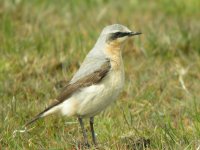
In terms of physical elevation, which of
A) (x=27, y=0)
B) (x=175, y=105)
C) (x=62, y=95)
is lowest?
(x=175, y=105)

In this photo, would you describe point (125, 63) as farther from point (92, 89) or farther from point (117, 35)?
point (92, 89)

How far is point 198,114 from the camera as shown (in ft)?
24.1

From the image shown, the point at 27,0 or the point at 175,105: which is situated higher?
the point at 27,0

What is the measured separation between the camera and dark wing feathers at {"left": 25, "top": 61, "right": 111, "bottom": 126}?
7344mm

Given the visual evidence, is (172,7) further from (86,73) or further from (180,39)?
(86,73)

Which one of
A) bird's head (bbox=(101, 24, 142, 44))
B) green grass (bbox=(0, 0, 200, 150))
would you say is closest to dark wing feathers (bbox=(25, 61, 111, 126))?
green grass (bbox=(0, 0, 200, 150))

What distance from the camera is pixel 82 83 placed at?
7.43m

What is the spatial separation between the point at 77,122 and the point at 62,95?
0.53m

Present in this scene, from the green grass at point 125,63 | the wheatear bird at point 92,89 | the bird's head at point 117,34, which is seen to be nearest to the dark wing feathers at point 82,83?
the wheatear bird at point 92,89

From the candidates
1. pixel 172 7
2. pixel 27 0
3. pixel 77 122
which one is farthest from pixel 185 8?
pixel 77 122

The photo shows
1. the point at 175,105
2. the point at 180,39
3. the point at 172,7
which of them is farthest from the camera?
the point at 172,7

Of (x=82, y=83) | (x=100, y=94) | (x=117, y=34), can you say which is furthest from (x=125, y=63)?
(x=100, y=94)

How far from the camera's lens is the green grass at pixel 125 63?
23.9 feet

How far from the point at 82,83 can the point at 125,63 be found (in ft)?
8.61
